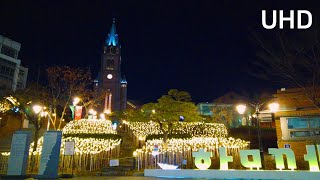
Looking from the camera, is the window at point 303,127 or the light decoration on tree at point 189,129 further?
the light decoration on tree at point 189,129

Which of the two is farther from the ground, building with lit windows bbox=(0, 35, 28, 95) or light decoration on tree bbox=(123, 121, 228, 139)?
building with lit windows bbox=(0, 35, 28, 95)

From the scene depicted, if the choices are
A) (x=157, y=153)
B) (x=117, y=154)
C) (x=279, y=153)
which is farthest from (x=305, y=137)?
(x=117, y=154)

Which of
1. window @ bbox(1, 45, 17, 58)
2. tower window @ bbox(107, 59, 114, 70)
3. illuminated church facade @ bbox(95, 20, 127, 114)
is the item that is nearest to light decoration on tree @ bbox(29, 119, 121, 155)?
window @ bbox(1, 45, 17, 58)

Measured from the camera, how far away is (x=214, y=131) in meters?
23.6

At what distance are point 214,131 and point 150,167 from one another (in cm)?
1163

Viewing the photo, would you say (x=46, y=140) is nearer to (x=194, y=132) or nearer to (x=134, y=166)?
(x=134, y=166)

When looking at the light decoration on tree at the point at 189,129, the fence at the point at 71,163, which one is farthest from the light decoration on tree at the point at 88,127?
the fence at the point at 71,163

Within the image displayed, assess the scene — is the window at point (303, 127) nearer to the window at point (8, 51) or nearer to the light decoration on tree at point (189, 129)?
the light decoration on tree at point (189, 129)

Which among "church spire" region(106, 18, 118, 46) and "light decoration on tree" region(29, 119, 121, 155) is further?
"church spire" region(106, 18, 118, 46)

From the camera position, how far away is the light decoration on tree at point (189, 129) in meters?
23.2

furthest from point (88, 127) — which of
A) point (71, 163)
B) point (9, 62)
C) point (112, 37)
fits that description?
point (112, 37)

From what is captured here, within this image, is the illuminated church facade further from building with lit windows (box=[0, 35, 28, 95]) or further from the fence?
the fence

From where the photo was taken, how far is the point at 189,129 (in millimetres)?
23516

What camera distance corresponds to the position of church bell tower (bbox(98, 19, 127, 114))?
63.9 m
